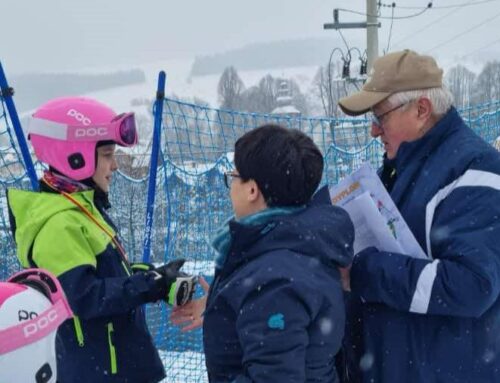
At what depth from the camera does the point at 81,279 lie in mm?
2072

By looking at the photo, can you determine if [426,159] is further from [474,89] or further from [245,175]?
[474,89]

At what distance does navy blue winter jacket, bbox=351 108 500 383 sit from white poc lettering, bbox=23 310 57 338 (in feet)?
2.86

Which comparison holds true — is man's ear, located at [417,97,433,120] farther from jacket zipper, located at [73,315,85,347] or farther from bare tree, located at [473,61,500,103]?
bare tree, located at [473,61,500,103]

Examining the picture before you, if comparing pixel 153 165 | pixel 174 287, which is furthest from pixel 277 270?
pixel 153 165

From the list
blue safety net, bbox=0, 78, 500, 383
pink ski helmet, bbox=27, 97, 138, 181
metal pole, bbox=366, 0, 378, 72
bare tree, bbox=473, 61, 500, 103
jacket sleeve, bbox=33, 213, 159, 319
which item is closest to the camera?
jacket sleeve, bbox=33, 213, 159, 319

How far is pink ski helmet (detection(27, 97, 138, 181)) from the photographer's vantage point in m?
2.35

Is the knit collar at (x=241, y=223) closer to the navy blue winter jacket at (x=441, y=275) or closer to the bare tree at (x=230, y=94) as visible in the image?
the navy blue winter jacket at (x=441, y=275)

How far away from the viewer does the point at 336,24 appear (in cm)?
1355

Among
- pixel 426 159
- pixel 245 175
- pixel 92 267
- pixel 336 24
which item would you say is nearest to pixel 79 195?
pixel 92 267

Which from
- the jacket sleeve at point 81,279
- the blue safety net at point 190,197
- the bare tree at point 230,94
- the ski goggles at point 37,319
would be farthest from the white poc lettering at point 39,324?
the bare tree at point 230,94

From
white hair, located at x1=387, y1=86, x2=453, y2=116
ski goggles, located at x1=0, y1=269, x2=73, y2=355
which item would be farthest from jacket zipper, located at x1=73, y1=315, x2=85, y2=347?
white hair, located at x1=387, y1=86, x2=453, y2=116

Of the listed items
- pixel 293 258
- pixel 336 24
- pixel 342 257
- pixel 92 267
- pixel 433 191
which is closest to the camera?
pixel 293 258

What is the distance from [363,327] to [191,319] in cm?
74

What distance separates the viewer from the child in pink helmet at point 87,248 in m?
2.09
